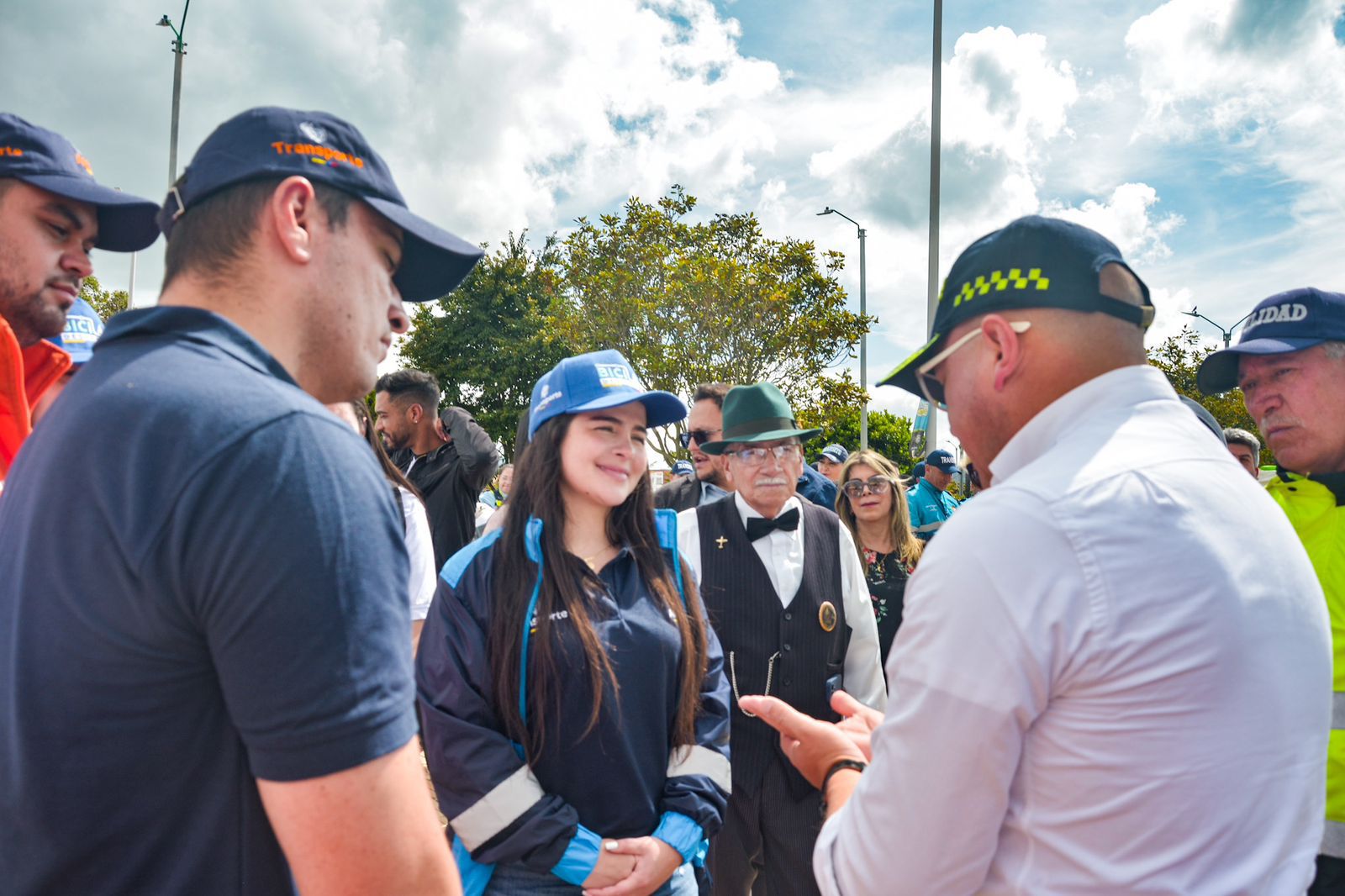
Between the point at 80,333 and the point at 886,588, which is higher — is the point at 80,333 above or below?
above

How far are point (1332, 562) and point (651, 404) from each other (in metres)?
2.27

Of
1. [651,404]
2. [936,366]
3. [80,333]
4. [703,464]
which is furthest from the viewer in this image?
[703,464]

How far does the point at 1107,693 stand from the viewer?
1.23 meters

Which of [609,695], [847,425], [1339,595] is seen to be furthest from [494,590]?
[847,425]

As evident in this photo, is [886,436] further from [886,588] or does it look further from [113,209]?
[113,209]

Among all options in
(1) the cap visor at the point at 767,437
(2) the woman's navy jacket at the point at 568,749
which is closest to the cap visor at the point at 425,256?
(2) the woman's navy jacket at the point at 568,749

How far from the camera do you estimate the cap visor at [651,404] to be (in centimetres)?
270

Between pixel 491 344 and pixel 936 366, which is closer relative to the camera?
pixel 936 366

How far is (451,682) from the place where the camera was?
7.54 ft

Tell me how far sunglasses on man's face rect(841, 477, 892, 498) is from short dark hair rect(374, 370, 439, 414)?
9.47 feet

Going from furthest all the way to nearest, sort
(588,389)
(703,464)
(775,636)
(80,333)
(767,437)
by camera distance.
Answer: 1. (703,464)
2. (767,437)
3. (80,333)
4. (775,636)
5. (588,389)

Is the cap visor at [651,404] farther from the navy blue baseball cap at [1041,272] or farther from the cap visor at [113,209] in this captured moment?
the cap visor at [113,209]

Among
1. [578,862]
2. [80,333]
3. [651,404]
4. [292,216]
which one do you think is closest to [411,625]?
[292,216]

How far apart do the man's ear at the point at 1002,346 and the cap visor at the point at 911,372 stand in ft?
0.48
